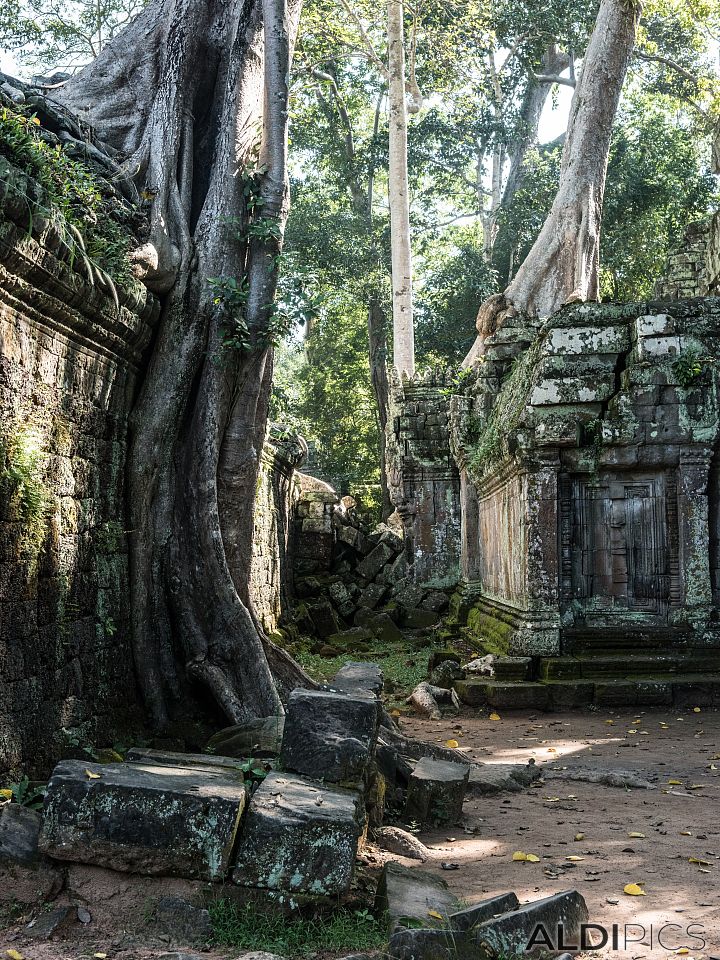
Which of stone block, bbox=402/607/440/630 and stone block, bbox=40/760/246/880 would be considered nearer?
stone block, bbox=40/760/246/880

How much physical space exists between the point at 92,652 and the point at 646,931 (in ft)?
9.89

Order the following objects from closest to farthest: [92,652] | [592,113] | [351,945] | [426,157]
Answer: [351,945], [92,652], [592,113], [426,157]

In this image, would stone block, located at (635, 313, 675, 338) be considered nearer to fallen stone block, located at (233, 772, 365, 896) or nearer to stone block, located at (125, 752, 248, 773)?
stone block, located at (125, 752, 248, 773)

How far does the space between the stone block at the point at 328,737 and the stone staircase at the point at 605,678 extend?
4156mm

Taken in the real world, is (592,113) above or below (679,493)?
above

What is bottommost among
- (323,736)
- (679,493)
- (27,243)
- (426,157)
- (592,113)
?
(323,736)

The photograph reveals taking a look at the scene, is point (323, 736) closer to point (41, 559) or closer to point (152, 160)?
point (41, 559)

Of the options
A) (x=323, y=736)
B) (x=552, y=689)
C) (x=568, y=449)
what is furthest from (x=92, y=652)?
(x=568, y=449)

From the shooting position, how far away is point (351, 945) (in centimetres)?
279

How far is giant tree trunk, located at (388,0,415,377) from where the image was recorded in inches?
680

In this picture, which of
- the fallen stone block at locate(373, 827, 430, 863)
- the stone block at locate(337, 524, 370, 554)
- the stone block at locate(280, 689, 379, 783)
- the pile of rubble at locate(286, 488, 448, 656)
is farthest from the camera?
the stone block at locate(337, 524, 370, 554)

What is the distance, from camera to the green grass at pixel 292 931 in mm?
2797

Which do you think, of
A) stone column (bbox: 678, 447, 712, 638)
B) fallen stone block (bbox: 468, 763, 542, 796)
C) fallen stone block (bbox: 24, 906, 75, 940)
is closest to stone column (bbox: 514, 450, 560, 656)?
stone column (bbox: 678, 447, 712, 638)

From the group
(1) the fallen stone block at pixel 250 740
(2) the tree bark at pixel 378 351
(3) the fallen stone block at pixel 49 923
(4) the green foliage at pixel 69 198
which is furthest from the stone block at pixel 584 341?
(2) the tree bark at pixel 378 351
